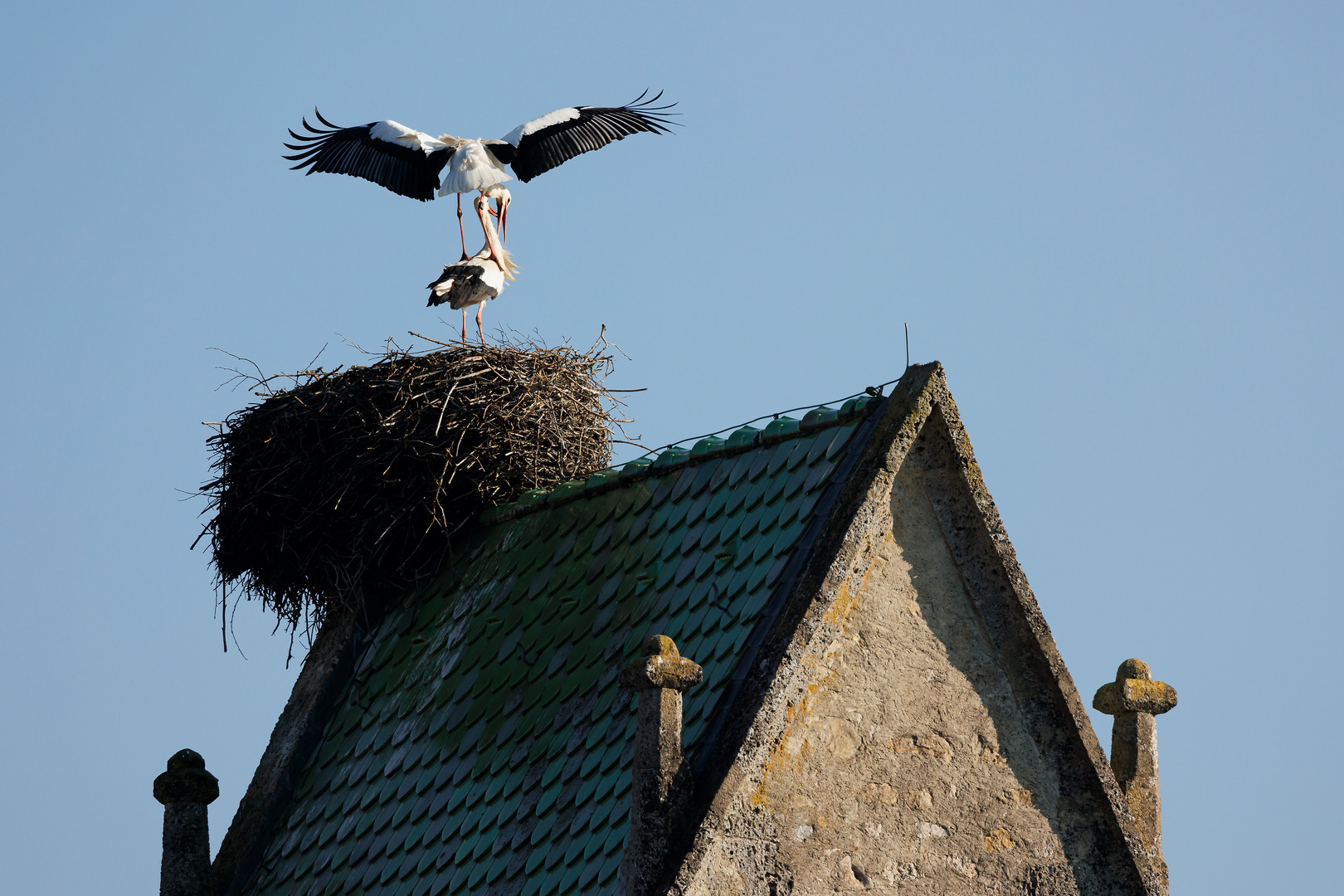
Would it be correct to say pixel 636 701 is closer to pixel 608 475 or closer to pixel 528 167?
pixel 608 475

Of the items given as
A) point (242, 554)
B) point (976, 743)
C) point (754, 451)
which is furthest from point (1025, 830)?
point (242, 554)

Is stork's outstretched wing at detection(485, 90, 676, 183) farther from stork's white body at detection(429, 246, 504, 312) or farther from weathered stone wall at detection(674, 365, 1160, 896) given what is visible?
weathered stone wall at detection(674, 365, 1160, 896)

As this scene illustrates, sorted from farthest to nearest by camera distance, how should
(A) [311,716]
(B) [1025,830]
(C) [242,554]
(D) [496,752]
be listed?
(C) [242,554]
(A) [311,716]
(D) [496,752]
(B) [1025,830]

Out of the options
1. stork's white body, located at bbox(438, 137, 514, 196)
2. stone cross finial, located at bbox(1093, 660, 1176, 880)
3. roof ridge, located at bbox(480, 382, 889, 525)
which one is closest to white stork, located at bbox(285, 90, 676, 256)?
stork's white body, located at bbox(438, 137, 514, 196)

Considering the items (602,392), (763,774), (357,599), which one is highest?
(602,392)

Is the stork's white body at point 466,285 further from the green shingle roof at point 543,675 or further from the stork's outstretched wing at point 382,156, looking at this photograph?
the green shingle roof at point 543,675

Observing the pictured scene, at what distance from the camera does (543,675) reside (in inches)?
399

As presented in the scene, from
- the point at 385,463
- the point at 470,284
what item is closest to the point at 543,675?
the point at 385,463

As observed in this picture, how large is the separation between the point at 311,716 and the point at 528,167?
228 inches

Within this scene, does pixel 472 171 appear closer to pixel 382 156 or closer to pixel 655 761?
pixel 382 156

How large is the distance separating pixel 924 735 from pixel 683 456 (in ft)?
9.15

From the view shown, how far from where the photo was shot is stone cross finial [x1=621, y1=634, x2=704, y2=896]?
762 centimetres

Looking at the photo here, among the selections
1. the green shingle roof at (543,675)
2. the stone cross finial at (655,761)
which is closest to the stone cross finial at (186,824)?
the green shingle roof at (543,675)

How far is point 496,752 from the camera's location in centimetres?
992
